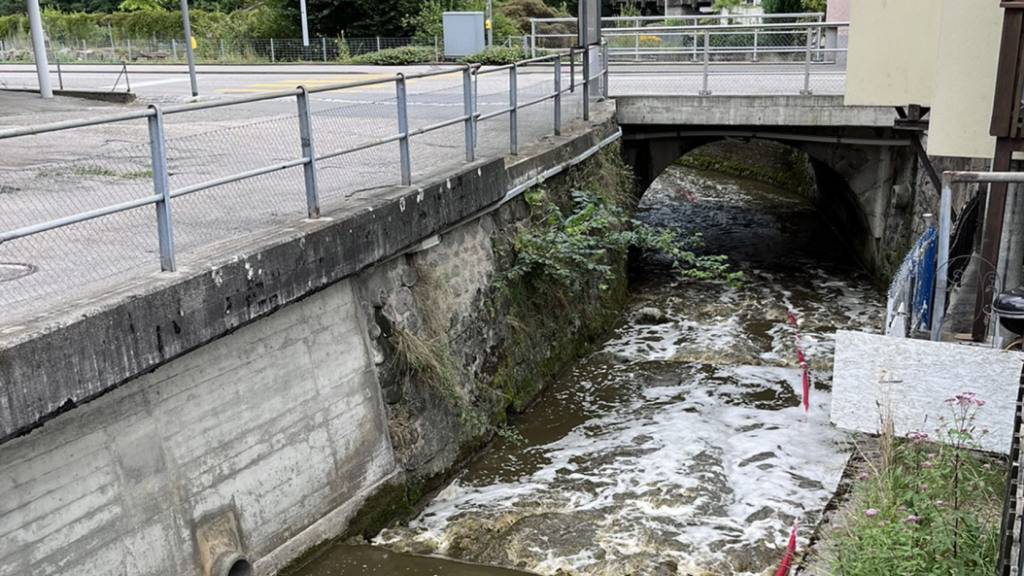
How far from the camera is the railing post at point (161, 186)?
5.27 meters

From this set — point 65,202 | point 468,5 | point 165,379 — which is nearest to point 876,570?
point 165,379

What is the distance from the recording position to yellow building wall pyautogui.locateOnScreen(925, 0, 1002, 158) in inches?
331

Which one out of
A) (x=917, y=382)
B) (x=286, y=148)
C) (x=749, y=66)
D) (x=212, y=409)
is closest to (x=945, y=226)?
(x=917, y=382)

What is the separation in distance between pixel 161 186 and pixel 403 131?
9.04 ft

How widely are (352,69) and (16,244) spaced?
19.7 metres

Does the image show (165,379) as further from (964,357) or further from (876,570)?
(964,357)

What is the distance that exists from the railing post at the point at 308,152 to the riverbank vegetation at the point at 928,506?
4100mm

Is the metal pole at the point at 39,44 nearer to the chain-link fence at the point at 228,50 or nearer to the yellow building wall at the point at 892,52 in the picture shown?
the yellow building wall at the point at 892,52

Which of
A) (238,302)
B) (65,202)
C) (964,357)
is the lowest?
(964,357)

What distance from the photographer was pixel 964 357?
19.9 ft

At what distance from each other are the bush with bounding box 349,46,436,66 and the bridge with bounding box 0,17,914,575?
1788cm

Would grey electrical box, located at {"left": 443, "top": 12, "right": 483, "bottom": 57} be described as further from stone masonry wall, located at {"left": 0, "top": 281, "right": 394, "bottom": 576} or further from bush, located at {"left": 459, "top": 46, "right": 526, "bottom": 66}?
stone masonry wall, located at {"left": 0, "top": 281, "right": 394, "bottom": 576}

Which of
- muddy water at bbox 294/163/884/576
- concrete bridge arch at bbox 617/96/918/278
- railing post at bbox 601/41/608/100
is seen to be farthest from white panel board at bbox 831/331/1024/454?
railing post at bbox 601/41/608/100

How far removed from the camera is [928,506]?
5.47 meters
